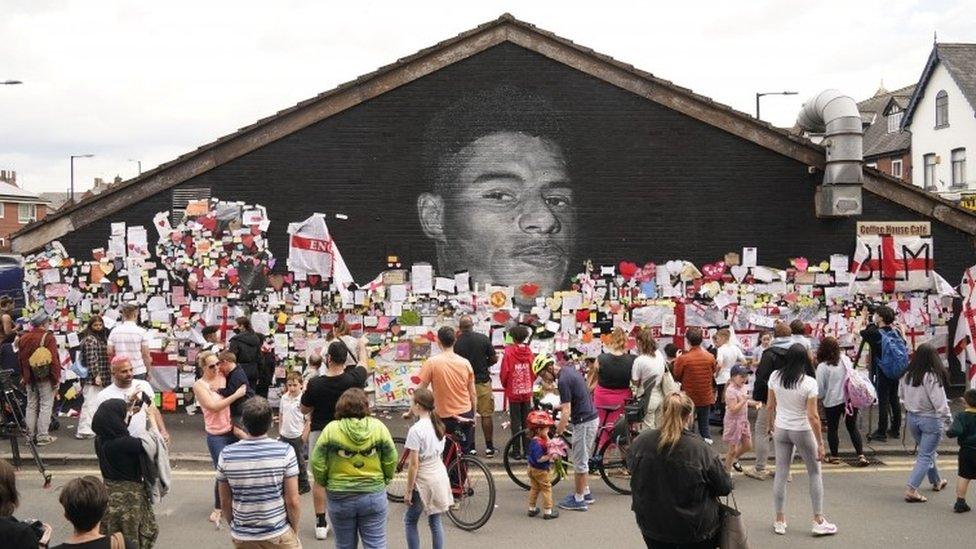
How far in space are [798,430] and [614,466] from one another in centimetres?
258

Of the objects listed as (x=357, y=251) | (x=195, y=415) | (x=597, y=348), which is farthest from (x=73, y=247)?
(x=597, y=348)

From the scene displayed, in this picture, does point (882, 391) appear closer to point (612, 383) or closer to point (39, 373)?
point (612, 383)

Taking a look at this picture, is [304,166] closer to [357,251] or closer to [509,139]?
[357,251]

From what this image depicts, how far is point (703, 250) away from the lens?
15.4 m

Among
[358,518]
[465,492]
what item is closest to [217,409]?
[465,492]

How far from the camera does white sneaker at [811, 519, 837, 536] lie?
358 inches

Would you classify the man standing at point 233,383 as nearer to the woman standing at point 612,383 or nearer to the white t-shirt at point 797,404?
the woman standing at point 612,383

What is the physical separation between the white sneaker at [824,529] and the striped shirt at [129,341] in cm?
910

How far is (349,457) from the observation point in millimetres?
6949

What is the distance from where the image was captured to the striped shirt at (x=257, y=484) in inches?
249

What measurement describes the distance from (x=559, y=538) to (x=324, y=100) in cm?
848

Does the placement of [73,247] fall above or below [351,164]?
below

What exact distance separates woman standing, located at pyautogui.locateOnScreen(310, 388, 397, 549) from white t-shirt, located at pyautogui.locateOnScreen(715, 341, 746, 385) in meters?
7.30

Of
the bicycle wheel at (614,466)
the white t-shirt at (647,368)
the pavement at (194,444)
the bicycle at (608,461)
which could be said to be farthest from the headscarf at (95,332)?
the white t-shirt at (647,368)
